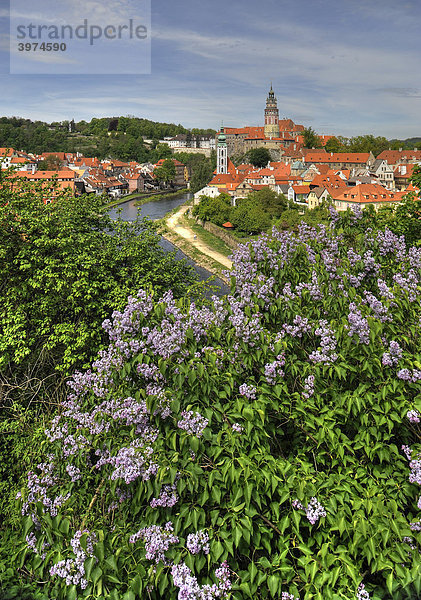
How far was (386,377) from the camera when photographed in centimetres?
402

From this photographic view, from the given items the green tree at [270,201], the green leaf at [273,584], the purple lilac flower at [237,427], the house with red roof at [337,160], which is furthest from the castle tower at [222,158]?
the green leaf at [273,584]

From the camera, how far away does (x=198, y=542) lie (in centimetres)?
310

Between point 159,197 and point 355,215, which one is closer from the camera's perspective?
point 355,215

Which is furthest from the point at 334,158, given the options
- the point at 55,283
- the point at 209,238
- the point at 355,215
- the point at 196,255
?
the point at 355,215

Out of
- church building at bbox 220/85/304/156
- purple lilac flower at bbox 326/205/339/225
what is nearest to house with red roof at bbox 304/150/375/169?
church building at bbox 220/85/304/156

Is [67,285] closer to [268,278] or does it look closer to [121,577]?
[268,278]

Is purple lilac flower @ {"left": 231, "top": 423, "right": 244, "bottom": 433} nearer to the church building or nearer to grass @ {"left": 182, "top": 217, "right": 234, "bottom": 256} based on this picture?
grass @ {"left": 182, "top": 217, "right": 234, "bottom": 256}

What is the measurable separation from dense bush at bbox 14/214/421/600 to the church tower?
12520 cm

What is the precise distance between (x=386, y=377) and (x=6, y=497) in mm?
5778

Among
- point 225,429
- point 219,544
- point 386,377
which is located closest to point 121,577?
point 219,544

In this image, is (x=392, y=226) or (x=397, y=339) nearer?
(x=397, y=339)

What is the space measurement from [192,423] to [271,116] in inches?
5191

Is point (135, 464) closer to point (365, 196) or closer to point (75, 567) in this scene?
point (75, 567)

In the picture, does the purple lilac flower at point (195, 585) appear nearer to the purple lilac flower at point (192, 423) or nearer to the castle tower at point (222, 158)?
the purple lilac flower at point (192, 423)
